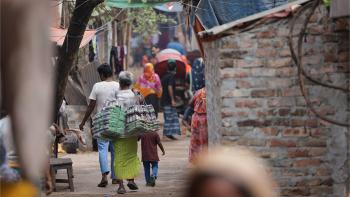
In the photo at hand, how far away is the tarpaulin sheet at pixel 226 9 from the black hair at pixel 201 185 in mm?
8237

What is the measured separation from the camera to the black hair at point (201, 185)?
2.84 m

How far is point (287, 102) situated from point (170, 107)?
38.5ft

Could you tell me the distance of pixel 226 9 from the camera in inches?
440

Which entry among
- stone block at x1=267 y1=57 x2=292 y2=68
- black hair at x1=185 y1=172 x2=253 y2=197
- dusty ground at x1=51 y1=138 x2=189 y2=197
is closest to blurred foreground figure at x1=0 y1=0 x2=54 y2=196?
black hair at x1=185 y1=172 x2=253 y2=197

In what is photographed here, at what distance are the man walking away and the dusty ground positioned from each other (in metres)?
1.79

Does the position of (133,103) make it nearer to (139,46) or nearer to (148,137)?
(148,137)

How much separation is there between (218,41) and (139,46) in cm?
3403

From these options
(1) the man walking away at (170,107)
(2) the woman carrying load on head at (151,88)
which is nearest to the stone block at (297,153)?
(1) the man walking away at (170,107)

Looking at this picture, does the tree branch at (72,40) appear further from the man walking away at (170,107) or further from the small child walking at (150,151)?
the man walking away at (170,107)

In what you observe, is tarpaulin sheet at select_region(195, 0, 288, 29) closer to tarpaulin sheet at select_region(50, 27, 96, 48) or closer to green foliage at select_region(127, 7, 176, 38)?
tarpaulin sheet at select_region(50, 27, 96, 48)

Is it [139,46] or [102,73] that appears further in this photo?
[139,46]

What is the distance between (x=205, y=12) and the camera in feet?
36.8

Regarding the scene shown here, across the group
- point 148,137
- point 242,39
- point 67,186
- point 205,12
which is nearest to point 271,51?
point 242,39

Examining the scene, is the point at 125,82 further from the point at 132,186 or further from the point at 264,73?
the point at 264,73
